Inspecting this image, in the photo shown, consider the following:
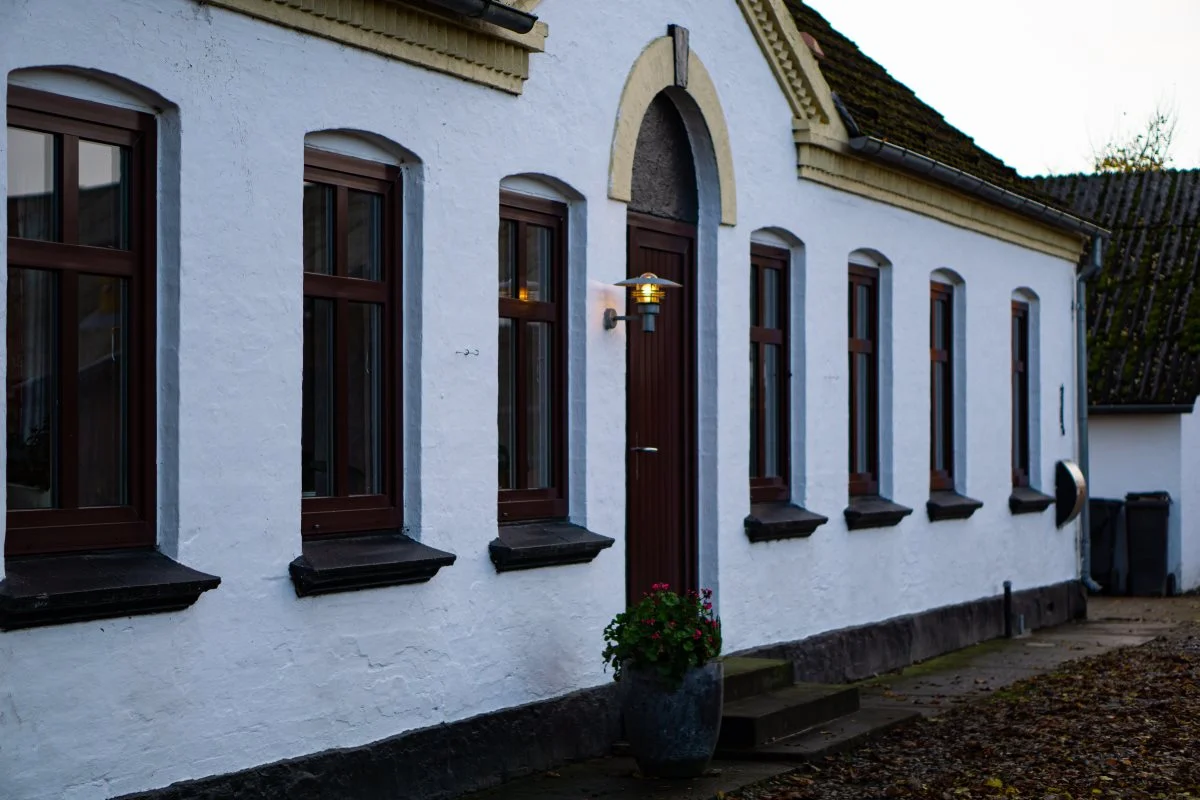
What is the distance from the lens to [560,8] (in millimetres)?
9586

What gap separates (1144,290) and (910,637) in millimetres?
11190

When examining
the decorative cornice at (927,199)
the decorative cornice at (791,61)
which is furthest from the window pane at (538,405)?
the decorative cornice at (927,199)

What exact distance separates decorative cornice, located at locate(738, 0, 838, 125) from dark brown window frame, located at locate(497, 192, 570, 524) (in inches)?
114

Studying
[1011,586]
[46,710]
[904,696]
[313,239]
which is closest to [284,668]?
[46,710]

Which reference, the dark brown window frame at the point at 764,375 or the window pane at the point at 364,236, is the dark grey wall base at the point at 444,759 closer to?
→ the window pane at the point at 364,236

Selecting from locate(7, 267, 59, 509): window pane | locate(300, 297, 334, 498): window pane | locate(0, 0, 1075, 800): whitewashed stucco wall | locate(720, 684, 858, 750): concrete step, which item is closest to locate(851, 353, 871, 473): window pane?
locate(0, 0, 1075, 800): whitewashed stucco wall

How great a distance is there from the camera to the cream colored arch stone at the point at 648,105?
33.3ft

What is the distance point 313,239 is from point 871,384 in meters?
7.14

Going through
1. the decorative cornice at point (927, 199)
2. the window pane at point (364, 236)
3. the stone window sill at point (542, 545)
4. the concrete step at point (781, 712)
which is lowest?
the concrete step at point (781, 712)

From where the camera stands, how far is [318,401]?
316 inches

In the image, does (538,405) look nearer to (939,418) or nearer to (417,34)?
(417,34)

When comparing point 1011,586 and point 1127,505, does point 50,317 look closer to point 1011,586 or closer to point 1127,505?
point 1011,586

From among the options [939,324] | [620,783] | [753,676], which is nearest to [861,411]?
[939,324]

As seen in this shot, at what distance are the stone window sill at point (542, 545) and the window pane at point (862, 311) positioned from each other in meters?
4.79
